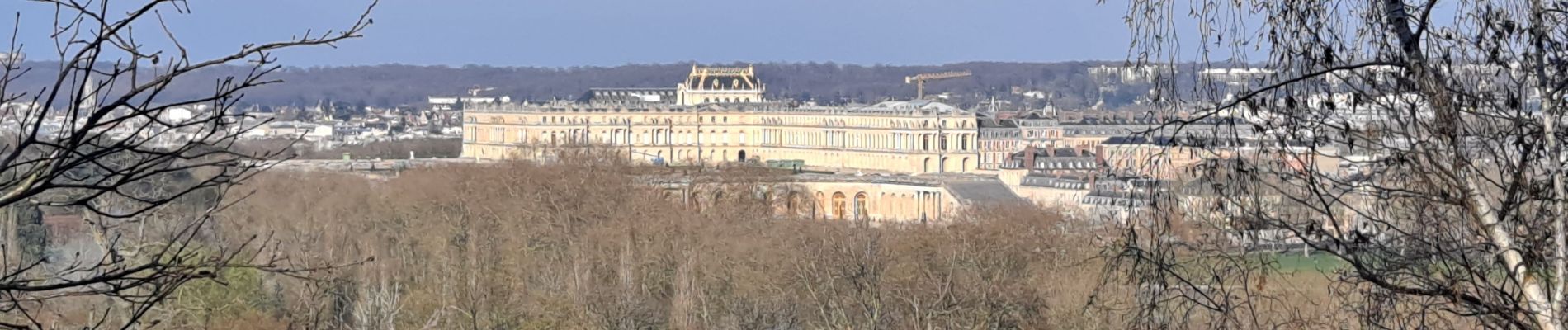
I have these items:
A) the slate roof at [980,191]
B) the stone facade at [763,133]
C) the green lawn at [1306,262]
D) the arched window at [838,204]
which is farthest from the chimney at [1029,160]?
the green lawn at [1306,262]

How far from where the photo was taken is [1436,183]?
5641 mm

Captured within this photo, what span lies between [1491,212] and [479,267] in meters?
30.5

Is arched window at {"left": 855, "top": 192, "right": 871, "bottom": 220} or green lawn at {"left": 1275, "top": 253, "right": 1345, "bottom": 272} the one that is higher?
green lawn at {"left": 1275, "top": 253, "right": 1345, "bottom": 272}

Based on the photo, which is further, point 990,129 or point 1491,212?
point 990,129

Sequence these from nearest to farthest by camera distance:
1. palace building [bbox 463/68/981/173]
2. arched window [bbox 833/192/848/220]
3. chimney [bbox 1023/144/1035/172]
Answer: arched window [bbox 833/192/848/220]
chimney [bbox 1023/144/1035/172]
palace building [bbox 463/68/981/173]

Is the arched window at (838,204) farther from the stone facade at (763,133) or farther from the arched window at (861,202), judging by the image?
the stone facade at (763,133)

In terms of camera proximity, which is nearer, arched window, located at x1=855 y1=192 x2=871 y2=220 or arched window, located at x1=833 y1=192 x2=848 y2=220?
arched window, located at x1=833 y1=192 x2=848 y2=220

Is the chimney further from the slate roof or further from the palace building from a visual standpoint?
the palace building

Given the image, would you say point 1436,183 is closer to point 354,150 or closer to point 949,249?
point 949,249

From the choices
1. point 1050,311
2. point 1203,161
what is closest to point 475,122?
point 1050,311

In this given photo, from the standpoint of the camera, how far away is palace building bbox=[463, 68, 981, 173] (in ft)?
276

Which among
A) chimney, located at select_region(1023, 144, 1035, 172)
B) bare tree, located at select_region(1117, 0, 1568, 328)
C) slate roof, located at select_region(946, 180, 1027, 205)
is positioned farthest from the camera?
chimney, located at select_region(1023, 144, 1035, 172)

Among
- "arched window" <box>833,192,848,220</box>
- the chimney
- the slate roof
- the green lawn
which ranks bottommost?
"arched window" <box>833,192,848,220</box>

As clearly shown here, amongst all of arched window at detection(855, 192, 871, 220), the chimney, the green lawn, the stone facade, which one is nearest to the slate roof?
the chimney
